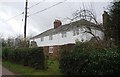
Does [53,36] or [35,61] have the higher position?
[53,36]

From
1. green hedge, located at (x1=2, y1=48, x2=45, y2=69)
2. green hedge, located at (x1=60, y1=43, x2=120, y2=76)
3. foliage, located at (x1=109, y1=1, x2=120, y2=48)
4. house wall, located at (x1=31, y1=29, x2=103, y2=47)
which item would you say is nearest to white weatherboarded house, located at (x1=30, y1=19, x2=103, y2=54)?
house wall, located at (x1=31, y1=29, x2=103, y2=47)

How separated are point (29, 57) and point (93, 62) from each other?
11.1 metres

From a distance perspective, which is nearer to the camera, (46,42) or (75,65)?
(75,65)

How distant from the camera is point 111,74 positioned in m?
11.7

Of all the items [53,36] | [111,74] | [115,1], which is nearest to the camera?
[111,74]

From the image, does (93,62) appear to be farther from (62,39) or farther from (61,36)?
(61,36)

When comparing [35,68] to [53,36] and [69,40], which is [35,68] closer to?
[69,40]

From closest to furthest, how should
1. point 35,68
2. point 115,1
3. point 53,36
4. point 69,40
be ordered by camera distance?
point 115,1
point 35,68
point 69,40
point 53,36

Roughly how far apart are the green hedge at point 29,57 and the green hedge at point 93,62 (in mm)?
6096

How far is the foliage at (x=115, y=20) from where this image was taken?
12.5 m

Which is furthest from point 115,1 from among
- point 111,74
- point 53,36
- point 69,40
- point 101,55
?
point 53,36

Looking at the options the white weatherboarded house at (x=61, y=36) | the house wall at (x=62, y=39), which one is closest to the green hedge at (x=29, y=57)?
the white weatherboarded house at (x=61, y=36)

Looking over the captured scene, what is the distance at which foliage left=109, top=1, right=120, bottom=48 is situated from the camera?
12531mm

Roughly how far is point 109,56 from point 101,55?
0.41 metres
